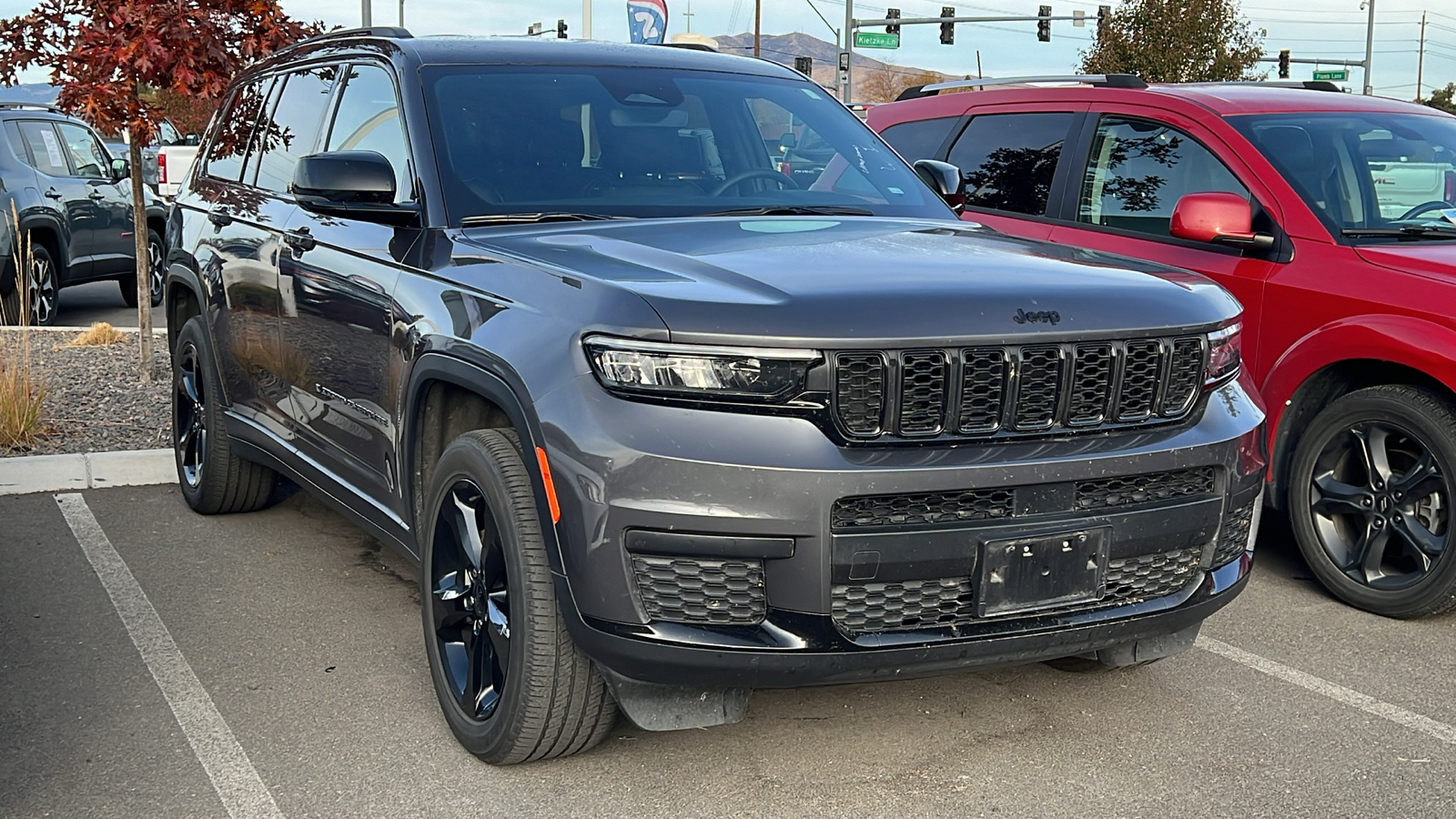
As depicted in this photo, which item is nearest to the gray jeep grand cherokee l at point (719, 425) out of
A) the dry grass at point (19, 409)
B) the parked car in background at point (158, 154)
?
the dry grass at point (19, 409)

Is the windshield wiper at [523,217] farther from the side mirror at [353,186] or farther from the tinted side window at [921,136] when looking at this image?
the tinted side window at [921,136]

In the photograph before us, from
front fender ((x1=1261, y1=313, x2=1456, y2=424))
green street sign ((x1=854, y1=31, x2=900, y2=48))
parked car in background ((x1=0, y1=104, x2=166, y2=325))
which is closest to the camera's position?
front fender ((x1=1261, y1=313, x2=1456, y2=424))

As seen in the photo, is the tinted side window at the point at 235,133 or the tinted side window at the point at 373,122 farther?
the tinted side window at the point at 235,133

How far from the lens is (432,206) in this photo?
13.6 feet

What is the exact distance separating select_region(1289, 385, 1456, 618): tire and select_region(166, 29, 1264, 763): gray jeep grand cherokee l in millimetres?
1450

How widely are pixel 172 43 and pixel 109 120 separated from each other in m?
0.58

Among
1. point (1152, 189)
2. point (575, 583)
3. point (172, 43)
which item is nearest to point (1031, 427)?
point (575, 583)

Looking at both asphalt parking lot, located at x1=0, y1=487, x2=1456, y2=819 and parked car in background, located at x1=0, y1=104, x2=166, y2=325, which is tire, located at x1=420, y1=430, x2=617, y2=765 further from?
parked car in background, located at x1=0, y1=104, x2=166, y2=325

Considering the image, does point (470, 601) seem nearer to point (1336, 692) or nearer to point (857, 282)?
point (857, 282)

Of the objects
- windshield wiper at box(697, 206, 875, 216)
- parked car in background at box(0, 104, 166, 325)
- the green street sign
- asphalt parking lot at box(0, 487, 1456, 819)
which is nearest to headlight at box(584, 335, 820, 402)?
asphalt parking lot at box(0, 487, 1456, 819)

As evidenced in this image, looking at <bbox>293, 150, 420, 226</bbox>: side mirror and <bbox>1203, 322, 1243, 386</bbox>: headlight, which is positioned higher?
<bbox>293, 150, 420, 226</bbox>: side mirror

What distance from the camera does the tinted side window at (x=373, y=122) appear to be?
438 centimetres

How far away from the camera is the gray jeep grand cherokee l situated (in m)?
3.07

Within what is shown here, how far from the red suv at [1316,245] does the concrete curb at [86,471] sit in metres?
3.93
